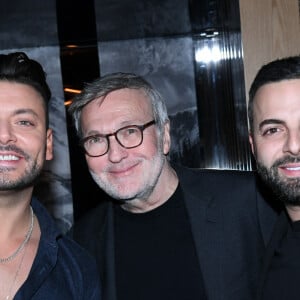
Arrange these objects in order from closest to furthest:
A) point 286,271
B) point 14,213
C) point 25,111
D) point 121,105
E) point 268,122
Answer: point 286,271, point 268,122, point 25,111, point 14,213, point 121,105

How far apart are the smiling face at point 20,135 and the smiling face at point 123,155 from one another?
24cm

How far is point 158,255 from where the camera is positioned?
2.21 metres

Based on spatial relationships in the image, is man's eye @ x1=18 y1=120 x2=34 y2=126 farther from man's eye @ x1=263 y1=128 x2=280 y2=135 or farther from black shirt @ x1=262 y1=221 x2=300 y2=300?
black shirt @ x1=262 y1=221 x2=300 y2=300

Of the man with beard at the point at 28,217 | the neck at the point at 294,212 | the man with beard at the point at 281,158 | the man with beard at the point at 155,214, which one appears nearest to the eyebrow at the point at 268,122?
the man with beard at the point at 281,158

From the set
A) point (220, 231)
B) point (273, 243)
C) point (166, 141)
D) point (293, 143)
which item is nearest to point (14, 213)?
point (166, 141)

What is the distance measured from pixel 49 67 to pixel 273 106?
2036 mm

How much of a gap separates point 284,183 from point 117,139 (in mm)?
→ 735

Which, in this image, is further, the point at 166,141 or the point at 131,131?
the point at 166,141

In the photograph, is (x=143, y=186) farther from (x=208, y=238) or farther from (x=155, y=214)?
(x=208, y=238)

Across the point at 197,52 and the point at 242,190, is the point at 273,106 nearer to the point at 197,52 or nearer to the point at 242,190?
the point at 242,190

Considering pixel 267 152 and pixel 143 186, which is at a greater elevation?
pixel 267 152

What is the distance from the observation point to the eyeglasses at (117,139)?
2.22 m

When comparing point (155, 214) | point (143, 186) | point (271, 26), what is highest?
point (271, 26)

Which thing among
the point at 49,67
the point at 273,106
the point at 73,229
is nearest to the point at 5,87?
the point at 73,229
